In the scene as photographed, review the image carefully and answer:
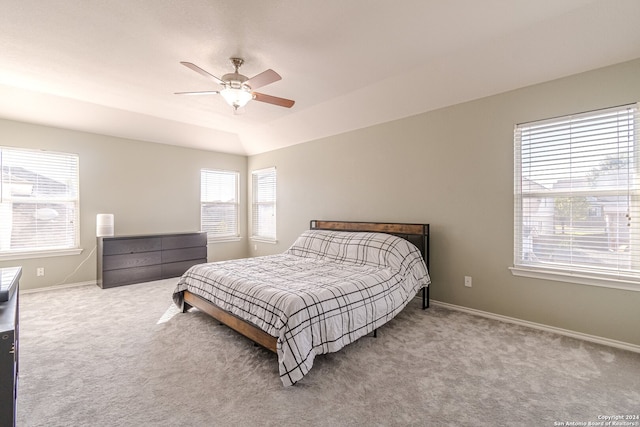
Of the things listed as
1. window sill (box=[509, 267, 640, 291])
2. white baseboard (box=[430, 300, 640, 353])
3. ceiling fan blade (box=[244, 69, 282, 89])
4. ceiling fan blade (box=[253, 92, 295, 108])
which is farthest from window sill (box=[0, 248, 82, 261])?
window sill (box=[509, 267, 640, 291])

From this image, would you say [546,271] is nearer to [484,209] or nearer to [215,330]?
[484,209]

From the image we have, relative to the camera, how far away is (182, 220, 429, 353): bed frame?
235 cm

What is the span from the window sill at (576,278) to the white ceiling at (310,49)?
1876 mm

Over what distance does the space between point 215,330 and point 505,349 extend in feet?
8.69

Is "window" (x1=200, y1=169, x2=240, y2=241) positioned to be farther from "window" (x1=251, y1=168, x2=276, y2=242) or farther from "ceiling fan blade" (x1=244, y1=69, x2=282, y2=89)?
"ceiling fan blade" (x1=244, y1=69, x2=282, y2=89)

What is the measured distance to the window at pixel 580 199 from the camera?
248cm

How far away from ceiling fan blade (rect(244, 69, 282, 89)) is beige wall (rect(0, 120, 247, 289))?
3473mm

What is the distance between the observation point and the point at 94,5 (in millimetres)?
2109

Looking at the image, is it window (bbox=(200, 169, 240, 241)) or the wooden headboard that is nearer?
the wooden headboard

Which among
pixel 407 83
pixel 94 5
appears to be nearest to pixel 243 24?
pixel 94 5

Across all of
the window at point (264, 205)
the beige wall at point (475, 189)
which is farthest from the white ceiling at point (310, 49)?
the window at point (264, 205)

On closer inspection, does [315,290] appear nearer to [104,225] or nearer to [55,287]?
[104,225]

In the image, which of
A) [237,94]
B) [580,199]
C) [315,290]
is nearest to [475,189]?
[580,199]

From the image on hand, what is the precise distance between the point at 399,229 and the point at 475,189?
40.0 inches
